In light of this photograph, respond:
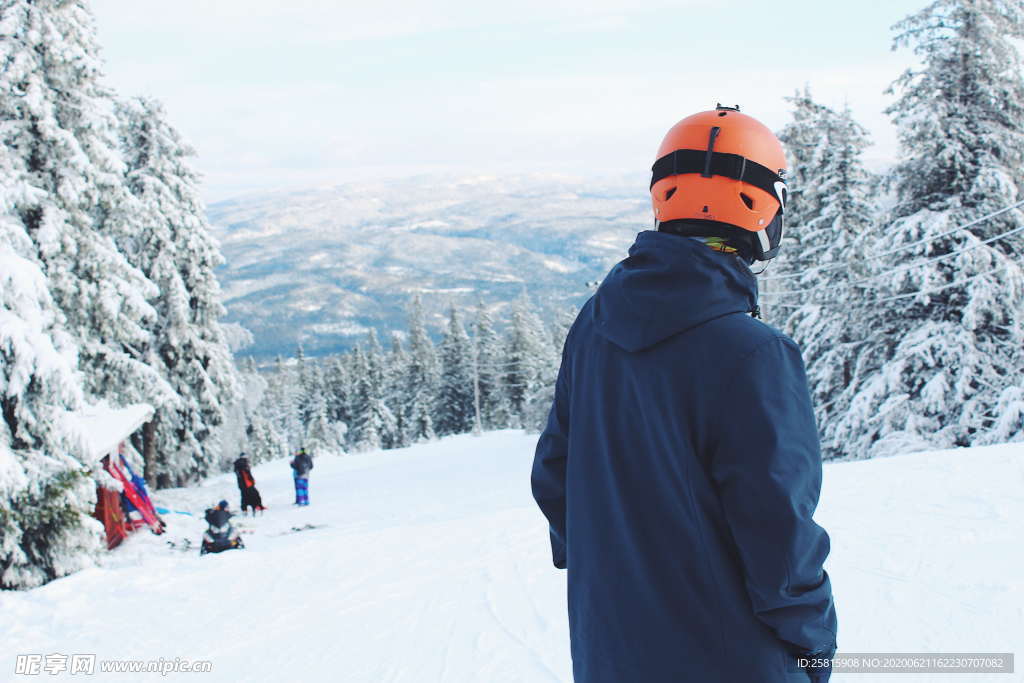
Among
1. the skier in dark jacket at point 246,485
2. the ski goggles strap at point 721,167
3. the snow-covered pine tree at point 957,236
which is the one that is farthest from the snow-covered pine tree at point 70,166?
the snow-covered pine tree at point 957,236

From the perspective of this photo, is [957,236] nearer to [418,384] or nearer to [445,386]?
[445,386]

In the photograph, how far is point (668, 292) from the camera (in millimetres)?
1727

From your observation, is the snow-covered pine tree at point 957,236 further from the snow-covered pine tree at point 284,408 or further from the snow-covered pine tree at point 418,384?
the snow-covered pine tree at point 284,408

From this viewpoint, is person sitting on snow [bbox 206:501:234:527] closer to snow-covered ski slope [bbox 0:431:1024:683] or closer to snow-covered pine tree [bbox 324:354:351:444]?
snow-covered ski slope [bbox 0:431:1024:683]

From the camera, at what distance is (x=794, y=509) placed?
162 cm

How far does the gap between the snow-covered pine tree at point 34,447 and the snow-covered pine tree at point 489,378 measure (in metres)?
51.0

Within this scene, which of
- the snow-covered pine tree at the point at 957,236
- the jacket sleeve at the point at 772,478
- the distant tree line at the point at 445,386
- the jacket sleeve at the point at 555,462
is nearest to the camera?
the jacket sleeve at the point at 772,478

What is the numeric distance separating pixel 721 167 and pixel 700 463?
0.82 metres

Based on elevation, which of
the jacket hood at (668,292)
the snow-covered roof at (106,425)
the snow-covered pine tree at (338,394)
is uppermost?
the jacket hood at (668,292)

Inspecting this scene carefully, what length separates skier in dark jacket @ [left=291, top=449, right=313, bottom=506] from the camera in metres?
17.8

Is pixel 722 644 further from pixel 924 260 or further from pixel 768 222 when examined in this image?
pixel 924 260

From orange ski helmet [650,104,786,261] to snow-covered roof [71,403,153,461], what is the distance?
11053 mm

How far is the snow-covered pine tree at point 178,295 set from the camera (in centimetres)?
2391

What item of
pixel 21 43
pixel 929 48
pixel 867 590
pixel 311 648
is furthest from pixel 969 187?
pixel 21 43
